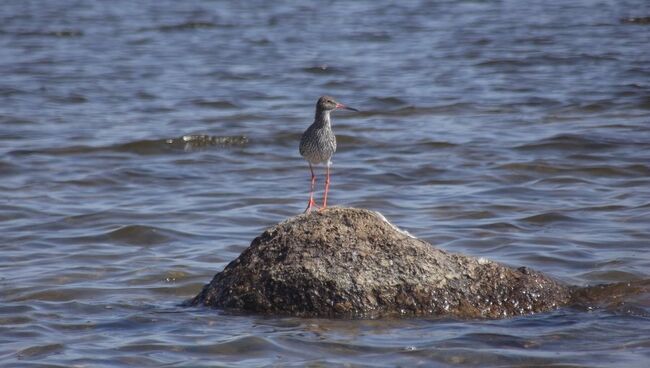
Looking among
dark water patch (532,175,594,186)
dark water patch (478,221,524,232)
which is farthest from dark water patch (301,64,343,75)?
dark water patch (478,221,524,232)

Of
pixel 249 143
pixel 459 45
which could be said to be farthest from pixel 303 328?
pixel 459 45

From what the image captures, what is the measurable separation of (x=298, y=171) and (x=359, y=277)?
6.35 meters

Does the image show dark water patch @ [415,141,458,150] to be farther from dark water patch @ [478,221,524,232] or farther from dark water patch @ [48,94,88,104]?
dark water patch @ [48,94,88,104]

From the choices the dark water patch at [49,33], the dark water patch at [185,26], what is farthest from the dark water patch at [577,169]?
the dark water patch at [49,33]

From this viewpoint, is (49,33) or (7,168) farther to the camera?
(49,33)

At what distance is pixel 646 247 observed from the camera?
1005cm

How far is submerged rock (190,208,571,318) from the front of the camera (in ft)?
24.6

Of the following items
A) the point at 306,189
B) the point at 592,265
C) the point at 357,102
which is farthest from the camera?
the point at 357,102

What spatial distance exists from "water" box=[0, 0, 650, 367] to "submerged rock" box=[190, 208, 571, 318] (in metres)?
0.14

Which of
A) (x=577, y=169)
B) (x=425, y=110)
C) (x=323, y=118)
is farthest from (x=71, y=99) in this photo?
(x=323, y=118)

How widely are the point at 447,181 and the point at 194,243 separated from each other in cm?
361

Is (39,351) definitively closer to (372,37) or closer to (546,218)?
(546,218)

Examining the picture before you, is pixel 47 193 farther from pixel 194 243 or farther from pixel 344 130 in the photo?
pixel 344 130

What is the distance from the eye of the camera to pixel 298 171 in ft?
45.2
